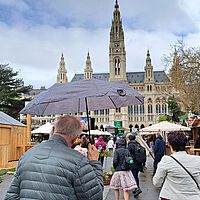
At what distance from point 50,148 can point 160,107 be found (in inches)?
3079

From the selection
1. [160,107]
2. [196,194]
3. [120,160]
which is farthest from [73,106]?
[160,107]

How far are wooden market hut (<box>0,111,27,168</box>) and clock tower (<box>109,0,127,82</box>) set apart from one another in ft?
211

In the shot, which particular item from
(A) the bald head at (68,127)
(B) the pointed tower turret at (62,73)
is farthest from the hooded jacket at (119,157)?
(B) the pointed tower turret at (62,73)

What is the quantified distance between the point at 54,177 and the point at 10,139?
43.4 ft

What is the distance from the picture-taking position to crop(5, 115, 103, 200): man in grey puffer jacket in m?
1.93

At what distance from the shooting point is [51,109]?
189 inches

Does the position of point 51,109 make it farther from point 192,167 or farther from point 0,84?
point 0,84

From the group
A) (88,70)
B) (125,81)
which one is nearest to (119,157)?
(125,81)

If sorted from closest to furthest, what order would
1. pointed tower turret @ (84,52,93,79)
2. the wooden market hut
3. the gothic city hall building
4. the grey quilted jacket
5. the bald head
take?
the grey quilted jacket
the bald head
the wooden market hut
the gothic city hall building
pointed tower turret @ (84,52,93,79)

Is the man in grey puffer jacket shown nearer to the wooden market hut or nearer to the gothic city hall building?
the wooden market hut

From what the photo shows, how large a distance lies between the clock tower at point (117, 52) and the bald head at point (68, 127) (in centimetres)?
7650

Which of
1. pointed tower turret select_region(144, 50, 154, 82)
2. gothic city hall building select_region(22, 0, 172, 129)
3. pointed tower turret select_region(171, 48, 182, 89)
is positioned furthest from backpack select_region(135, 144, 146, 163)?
pointed tower turret select_region(144, 50, 154, 82)

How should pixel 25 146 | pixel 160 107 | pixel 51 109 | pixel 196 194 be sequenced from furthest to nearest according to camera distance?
pixel 160 107, pixel 25 146, pixel 51 109, pixel 196 194

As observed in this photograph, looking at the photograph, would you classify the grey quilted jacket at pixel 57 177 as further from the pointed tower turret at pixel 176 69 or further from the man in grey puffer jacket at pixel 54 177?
the pointed tower turret at pixel 176 69
